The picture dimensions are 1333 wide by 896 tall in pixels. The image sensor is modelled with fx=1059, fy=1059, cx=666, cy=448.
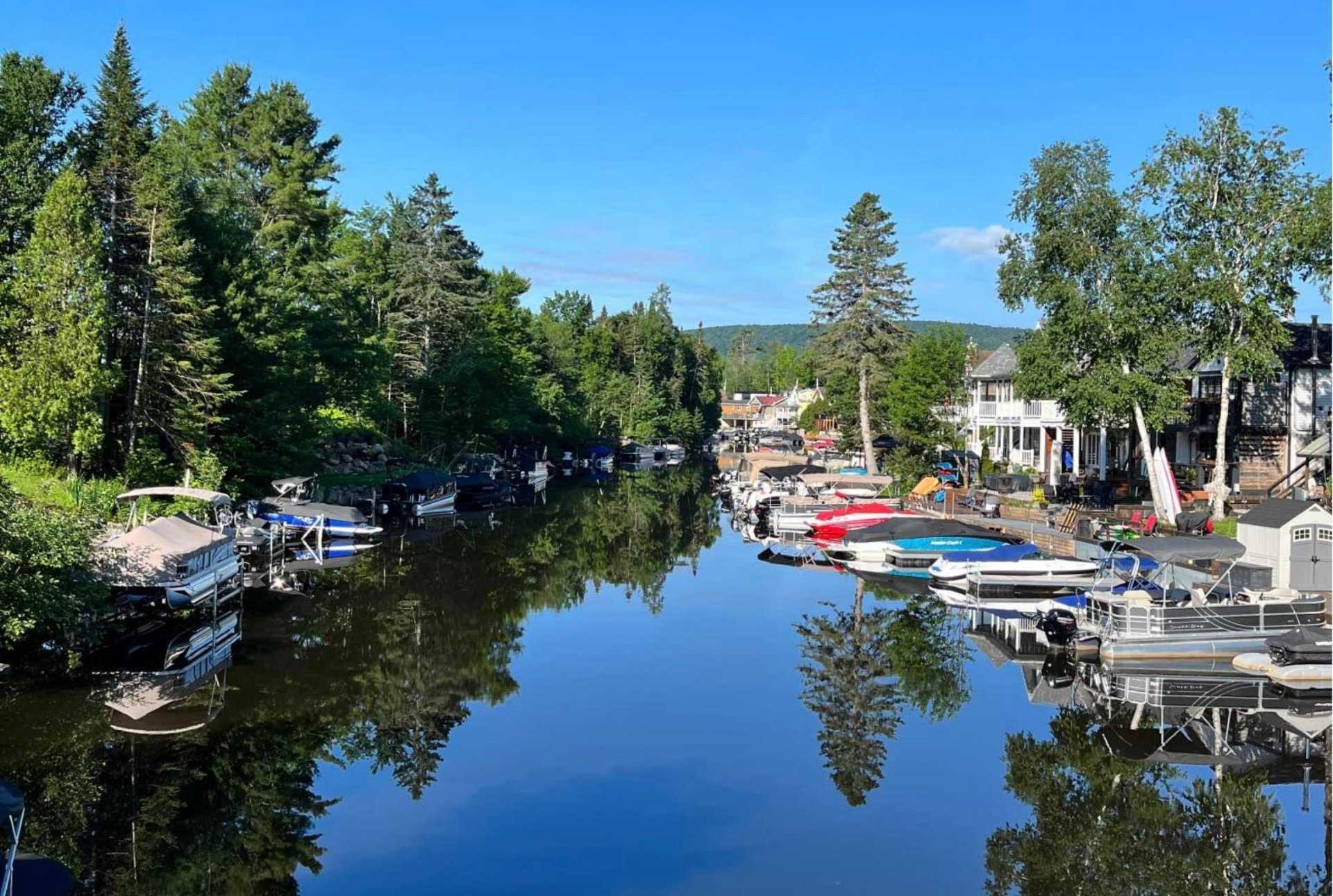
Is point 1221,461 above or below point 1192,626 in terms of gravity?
above

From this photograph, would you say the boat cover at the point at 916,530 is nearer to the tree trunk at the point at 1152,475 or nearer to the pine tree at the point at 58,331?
the tree trunk at the point at 1152,475

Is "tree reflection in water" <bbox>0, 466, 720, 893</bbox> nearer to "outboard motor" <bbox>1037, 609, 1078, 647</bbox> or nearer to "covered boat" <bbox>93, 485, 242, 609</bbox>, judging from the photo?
"covered boat" <bbox>93, 485, 242, 609</bbox>

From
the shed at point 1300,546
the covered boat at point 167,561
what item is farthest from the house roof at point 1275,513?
the covered boat at point 167,561

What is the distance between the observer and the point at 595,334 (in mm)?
115562

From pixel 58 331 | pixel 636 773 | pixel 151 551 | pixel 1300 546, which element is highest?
pixel 58 331

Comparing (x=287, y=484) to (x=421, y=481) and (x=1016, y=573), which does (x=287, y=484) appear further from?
(x=1016, y=573)

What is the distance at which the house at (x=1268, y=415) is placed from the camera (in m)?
42.9

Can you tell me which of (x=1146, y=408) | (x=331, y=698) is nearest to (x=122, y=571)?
Result: (x=331, y=698)

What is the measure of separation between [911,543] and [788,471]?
2460 centimetres

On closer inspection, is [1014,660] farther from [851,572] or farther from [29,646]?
[29,646]

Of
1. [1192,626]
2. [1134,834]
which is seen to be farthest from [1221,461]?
[1134,834]

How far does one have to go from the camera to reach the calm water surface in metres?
→ 13.4

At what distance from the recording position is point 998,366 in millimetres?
64875

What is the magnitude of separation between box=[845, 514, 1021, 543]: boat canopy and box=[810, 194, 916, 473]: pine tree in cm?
2431
